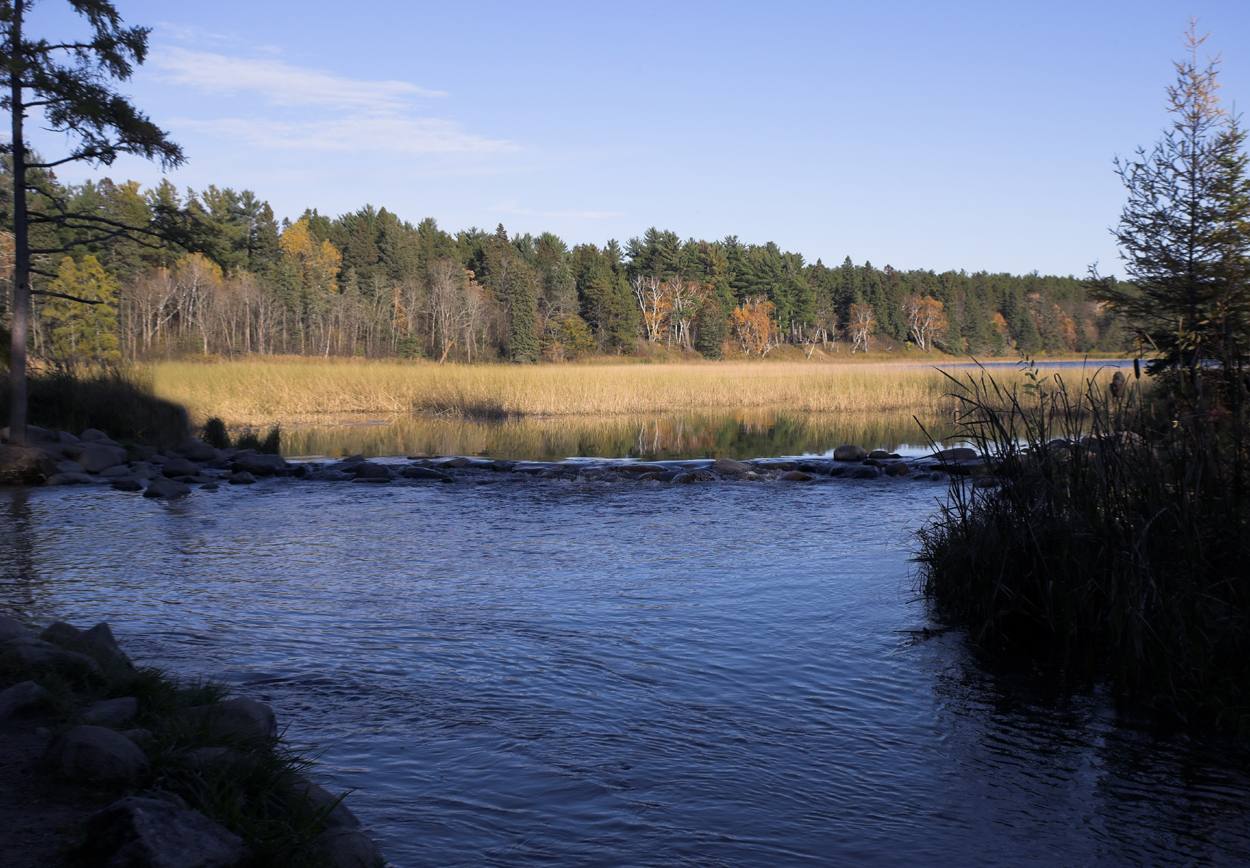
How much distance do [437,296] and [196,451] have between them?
2111 inches

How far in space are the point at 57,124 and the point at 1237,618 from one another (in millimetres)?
14338

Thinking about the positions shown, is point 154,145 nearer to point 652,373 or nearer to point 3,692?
point 3,692

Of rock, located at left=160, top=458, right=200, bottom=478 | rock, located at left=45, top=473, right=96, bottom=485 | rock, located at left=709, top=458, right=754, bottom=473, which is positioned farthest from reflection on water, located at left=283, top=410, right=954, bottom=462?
rock, located at left=45, top=473, right=96, bottom=485

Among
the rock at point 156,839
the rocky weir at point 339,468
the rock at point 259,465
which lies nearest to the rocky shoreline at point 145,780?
the rock at point 156,839

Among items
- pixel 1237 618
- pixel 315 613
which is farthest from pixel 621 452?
pixel 1237 618

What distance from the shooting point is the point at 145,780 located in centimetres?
280

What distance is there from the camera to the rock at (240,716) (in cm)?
338

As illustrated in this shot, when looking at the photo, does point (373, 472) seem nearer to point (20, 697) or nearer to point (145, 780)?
point (20, 697)

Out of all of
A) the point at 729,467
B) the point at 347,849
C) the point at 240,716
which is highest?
the point at 729,467

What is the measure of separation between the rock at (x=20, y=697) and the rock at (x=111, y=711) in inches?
7.3

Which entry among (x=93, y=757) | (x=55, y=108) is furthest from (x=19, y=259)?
(x=93, y=757)

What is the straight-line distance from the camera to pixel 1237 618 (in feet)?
14.3

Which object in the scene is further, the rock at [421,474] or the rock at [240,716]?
the rock at [421,474]

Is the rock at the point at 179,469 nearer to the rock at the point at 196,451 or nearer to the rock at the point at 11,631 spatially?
the rock at the point at 196,451
